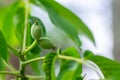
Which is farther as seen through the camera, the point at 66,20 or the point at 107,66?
the point at 66,20

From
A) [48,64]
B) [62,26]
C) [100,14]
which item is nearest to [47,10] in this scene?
[62,26]

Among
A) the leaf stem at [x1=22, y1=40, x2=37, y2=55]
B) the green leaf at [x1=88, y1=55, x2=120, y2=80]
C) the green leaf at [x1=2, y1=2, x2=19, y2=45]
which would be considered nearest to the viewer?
the green leaf at [x1=88, y1=55, x2=120, y2=80]

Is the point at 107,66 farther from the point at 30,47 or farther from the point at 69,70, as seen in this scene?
the point at 30,47

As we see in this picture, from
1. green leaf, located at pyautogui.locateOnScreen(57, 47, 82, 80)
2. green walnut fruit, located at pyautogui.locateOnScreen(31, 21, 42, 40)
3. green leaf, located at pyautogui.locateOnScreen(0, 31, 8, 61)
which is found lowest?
green leaf, located at pyautogui.locateOnScreen(57, 47, 82, 80)

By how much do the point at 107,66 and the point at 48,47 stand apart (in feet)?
0.54

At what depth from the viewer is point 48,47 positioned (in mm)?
917

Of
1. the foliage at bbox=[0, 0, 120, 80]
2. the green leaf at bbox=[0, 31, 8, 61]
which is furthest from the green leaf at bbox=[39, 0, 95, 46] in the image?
the green leaf at bbox=[0, 31, 8, 61]

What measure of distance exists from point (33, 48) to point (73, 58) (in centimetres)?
17

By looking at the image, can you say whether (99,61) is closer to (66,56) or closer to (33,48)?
(66,56)

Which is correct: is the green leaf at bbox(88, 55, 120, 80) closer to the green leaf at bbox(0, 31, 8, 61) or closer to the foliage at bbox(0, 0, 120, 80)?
the foliage at bbox(0, 0, 120, 80)

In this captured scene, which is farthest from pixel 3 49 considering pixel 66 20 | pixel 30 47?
pixel 66 20

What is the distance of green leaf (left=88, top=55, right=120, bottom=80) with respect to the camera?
825mm

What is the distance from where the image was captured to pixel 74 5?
5535 millimetres

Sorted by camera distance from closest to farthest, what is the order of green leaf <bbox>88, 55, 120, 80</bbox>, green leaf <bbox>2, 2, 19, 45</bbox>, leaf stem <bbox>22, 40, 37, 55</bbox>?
green leaf <bbox>88, 55, 120, 80</bbox> → leaf stem <bbox>22, 40, 37, 55</bbox> → green leaf <bbox>2, 2, 19, 45</bbox>
